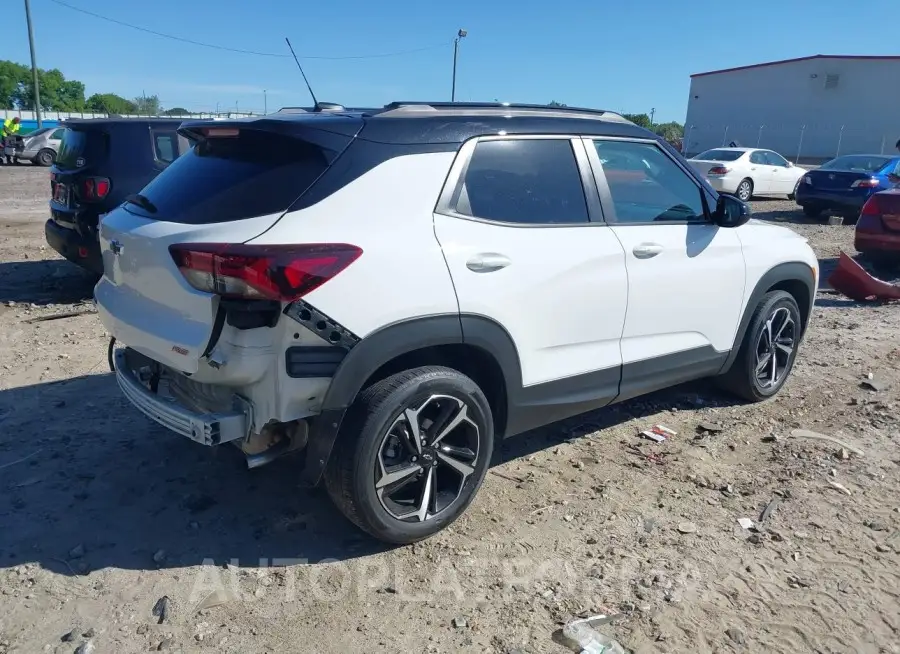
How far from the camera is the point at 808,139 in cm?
4244

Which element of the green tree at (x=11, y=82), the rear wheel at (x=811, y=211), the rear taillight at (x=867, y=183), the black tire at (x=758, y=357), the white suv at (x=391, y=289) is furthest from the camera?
the green tree at (x=11, y=82)

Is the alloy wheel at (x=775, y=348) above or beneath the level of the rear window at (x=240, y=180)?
beneath

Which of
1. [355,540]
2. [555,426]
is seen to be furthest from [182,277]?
[555,426]

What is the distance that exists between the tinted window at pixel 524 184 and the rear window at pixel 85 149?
5251mm

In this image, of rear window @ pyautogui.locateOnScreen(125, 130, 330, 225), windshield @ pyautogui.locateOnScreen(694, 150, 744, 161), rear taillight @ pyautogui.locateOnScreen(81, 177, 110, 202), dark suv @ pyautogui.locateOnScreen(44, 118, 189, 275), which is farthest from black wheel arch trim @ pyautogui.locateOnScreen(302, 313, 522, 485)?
windshield @ pyautogui.locateOnScreen(694, 150, 744, 161)

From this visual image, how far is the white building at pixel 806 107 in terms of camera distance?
4000 centimetres

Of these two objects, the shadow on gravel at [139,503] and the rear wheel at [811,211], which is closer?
the shadow on gravel at [139,503]

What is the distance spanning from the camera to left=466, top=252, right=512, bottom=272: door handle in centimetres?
326

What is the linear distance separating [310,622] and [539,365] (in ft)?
5.13

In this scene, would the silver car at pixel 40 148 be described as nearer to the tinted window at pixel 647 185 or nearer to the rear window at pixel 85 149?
the rear window at pixel 85 149

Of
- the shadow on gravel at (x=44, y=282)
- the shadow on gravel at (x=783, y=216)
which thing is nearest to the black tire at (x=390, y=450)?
the shadow on gravel at (x=44, y=282)

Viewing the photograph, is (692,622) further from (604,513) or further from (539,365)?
(539,365)

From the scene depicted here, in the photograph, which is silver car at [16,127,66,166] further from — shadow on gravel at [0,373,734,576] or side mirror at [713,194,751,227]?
side mirror at [713,194,751,227]

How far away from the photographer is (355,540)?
344 cm
